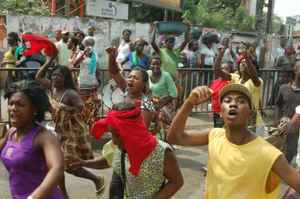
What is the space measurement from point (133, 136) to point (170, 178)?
35 cm

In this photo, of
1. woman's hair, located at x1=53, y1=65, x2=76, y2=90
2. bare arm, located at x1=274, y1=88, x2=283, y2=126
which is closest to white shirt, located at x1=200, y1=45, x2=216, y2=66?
bare arm, located at x1=274, y1=88, x2=283, y2=126

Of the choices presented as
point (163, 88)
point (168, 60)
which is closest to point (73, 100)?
point (163, 88)

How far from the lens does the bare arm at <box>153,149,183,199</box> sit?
10.6 feet

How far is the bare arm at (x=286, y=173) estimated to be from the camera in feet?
8.69

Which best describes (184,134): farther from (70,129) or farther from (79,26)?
(79,26)

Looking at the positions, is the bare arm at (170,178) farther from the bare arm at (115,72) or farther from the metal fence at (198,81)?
the metal fence at (198,81)

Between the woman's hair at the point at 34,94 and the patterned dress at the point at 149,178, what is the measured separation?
2.01 ft

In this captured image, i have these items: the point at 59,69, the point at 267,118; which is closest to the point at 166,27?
the point at 267,118

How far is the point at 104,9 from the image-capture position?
18.2 meters

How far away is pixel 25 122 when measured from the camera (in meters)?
3.09

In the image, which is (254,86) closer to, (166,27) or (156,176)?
(156,176)

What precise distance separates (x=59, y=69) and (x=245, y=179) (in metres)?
3.12

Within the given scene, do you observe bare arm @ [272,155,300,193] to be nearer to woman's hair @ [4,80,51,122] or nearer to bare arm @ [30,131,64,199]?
bare arm @ [30,131,64,199]

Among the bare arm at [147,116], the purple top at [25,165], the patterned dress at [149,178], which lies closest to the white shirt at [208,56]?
the bare arm at [147,116]
